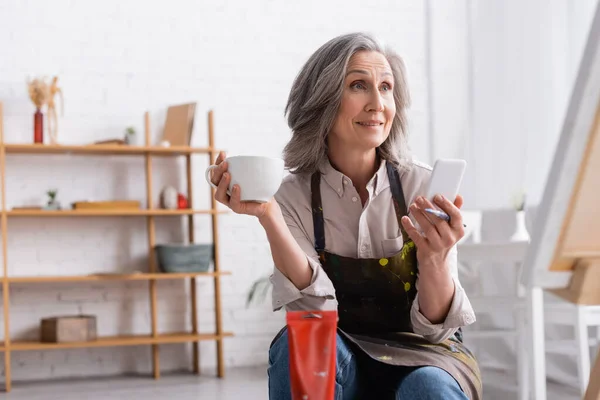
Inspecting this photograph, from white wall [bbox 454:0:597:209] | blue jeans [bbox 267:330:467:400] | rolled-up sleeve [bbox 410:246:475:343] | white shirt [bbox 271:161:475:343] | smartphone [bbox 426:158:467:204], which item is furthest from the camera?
white wall [bbox 454:0:597:209]

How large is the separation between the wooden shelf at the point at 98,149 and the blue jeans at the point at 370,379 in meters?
2.92

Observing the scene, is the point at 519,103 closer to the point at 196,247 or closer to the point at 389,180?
the point at 196,247

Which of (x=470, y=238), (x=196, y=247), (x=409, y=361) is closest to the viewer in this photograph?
(x=409, y=361)

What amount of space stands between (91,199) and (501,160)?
2339mm

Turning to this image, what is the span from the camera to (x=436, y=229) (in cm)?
138

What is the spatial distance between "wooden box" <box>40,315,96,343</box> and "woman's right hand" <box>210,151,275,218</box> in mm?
3016

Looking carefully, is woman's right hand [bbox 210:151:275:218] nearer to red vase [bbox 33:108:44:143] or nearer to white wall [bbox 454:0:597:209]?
white wall [bbox 454:0:597:209]

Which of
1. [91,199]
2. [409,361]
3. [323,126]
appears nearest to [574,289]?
[409,361]

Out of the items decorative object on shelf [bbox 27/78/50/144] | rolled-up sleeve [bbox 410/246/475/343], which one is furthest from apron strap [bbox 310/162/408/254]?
decorative object on shelf [bbox 27/78/50/144]

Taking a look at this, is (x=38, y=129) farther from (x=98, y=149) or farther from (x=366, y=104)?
(x=366, y=104)

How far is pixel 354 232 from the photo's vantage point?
68.2 inches

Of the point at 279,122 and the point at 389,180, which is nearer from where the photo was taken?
the point at 389,180

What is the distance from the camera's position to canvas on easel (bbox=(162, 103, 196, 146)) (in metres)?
4.42

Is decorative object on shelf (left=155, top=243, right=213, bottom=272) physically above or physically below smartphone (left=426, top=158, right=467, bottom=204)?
below
